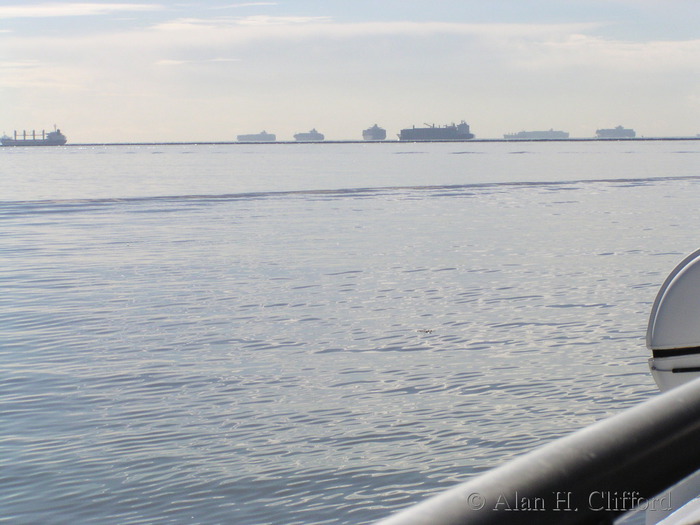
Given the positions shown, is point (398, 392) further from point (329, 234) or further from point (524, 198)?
point (524, 198)

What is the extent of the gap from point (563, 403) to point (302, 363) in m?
3.14

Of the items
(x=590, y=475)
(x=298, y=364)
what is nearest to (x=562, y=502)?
(x=590, y=475)

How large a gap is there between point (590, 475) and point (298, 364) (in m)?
10.0

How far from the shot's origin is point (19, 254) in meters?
23.5

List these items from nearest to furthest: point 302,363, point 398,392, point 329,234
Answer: point 398,392 → point 302,363 → point 329,234

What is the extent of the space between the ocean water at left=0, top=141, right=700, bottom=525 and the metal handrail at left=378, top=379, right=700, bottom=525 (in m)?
5.29

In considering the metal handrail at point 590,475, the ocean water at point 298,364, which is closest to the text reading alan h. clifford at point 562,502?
the metal handrail at point 590,475

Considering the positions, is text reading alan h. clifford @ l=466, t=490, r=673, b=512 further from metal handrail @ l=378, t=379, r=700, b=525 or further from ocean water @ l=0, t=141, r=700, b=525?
ocean water @ l=0, t=141, r=700, b=525

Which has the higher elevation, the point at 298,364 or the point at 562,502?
the point at 562,502

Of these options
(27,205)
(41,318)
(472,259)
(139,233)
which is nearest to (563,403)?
(41,318)

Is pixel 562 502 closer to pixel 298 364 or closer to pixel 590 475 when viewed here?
pixel 590 475

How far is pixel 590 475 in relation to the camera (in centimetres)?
104

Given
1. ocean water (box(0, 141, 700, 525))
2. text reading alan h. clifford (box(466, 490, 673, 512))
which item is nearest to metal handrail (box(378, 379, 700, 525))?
text reading alan h. clifford (box(466, 490, 673, 512))

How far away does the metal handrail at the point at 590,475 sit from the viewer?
909 millimetres
